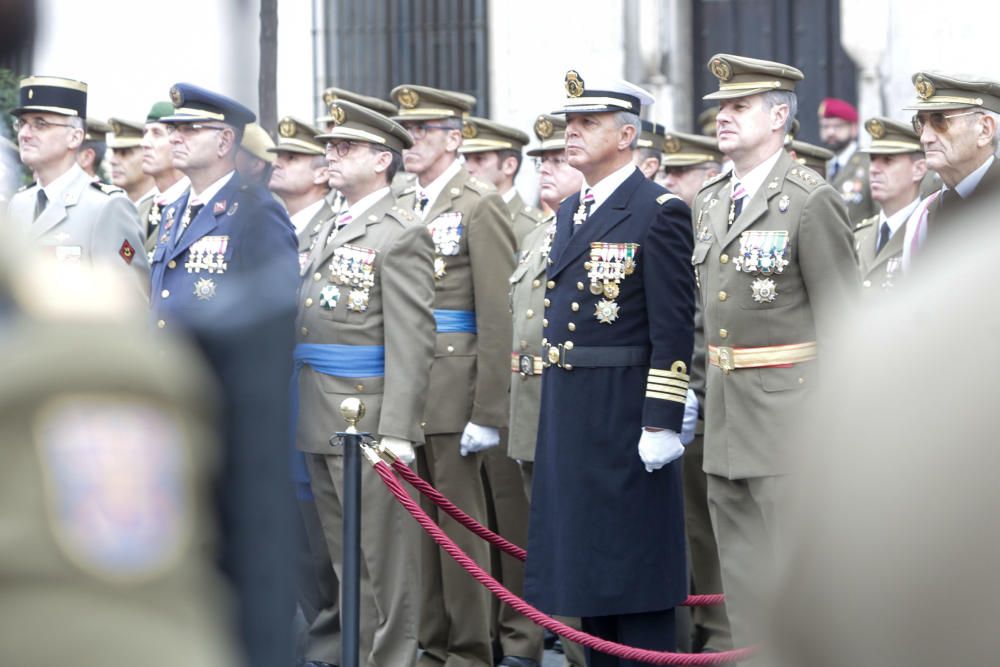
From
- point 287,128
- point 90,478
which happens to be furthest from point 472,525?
point 90,478

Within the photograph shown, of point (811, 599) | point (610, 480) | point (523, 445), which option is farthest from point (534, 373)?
point (811, 599)

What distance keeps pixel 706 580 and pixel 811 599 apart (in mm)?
5342

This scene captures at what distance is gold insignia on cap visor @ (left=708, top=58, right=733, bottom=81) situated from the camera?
5086 mm

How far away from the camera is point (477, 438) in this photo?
19.5 feet

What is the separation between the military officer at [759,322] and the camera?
4.79 metres

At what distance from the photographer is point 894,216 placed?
687 centimetres

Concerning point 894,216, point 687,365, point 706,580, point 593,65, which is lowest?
point 706,580

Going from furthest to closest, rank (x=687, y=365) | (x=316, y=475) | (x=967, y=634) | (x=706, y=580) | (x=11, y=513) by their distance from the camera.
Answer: (x=706, y=580) → (x=316, y=475) → (x=687, y=365) → (x=11, y=513) → (x=967, y=634)

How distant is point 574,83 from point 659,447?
4.05 feet

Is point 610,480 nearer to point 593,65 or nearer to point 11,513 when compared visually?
point 11,513

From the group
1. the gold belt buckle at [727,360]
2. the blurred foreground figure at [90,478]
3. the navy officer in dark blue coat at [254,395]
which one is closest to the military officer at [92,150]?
the gold belt buckle at [727,360]

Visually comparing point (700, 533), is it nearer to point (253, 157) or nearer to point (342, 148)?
point (342, 148)

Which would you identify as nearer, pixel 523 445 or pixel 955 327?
pixel 955 327

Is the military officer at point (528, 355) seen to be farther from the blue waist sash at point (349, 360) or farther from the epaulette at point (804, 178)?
the epaulette at point (804, 178)
